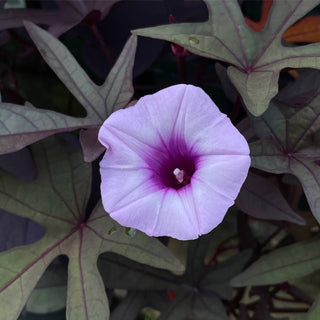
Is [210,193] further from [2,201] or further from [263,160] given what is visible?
[2,201]

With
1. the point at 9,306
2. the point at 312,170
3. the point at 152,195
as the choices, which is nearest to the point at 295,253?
the point at 312,170

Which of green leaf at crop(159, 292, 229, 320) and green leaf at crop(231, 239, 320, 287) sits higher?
green leaf at crop(231, 239, 320, 287)

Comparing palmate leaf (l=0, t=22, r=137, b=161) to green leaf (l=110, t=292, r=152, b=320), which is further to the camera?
green leaf (l=110, t=292, r=152, b=320)

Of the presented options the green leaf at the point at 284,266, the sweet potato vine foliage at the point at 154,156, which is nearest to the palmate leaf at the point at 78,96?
the sweet potato vine foliage at the point at 154,156

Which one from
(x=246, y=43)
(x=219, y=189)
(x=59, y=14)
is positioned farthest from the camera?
(x=59, y=14)

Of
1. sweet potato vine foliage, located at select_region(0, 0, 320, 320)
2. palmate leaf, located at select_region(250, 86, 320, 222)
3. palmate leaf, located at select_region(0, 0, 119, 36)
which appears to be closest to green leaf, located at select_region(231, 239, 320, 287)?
sweet potato vine foliage, located at select_region(0, 0, 320, 320)

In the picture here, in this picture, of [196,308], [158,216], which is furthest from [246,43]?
[196,308]

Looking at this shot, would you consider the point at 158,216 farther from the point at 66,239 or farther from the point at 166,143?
the point at 66,239

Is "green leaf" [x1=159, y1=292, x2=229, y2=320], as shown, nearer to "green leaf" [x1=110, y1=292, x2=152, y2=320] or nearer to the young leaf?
"green leaf" [x1=110, y1=292, x2=152, y2=320]
